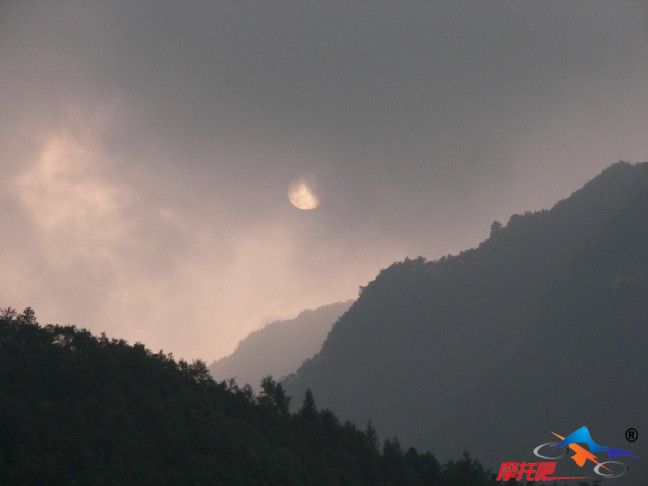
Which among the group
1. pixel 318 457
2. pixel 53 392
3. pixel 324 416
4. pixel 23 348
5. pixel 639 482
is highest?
pixel 23 348

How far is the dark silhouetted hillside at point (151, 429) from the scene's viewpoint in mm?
70938

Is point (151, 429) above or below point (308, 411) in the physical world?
below

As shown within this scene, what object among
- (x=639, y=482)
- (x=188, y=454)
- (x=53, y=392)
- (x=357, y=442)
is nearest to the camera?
(x=188, y=454)

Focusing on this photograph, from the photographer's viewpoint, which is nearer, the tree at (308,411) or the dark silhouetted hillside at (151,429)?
the dark silhouetted hillside at (151,429)

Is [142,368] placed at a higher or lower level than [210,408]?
higher

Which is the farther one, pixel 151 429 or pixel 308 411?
pixel 308 411

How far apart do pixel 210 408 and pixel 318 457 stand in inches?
690

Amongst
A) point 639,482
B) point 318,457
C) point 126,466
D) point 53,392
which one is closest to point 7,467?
point 126,466

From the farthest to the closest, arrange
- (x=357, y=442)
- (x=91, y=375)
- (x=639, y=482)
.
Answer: (x=639, y=482) → (x=357, y=442) → (x=91, y=375)

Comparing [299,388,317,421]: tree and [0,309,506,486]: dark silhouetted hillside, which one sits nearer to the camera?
[0,309,506,486]: dark silhouetted hillside

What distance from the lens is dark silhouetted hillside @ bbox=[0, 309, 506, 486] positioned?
233ft

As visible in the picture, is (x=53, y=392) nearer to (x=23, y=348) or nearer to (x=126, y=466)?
(x=23, y=348)

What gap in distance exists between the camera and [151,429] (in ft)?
267

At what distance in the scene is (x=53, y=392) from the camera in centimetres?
8450
